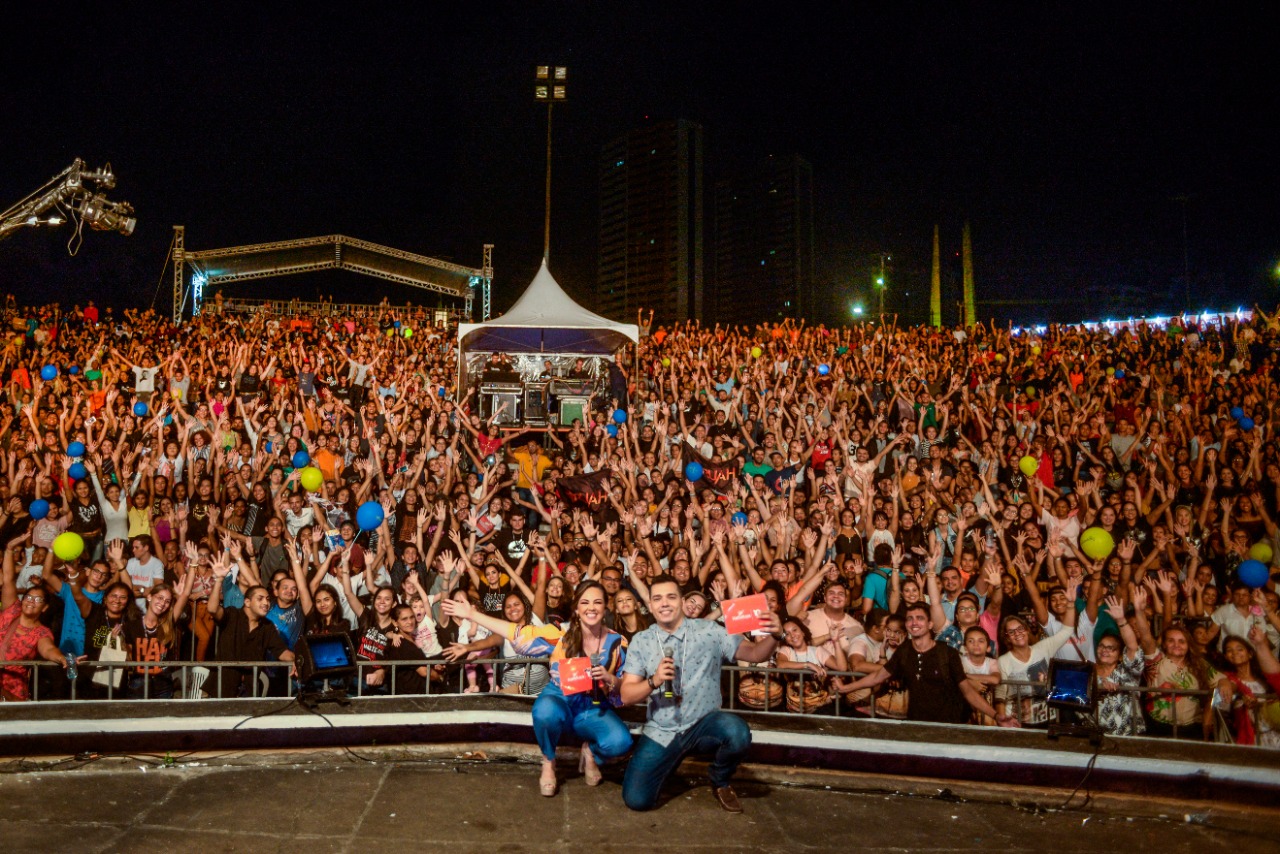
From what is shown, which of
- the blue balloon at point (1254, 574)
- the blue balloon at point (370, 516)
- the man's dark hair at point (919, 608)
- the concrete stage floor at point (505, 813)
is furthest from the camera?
the blue balloon at point (370, 516)

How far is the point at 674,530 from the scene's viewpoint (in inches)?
361

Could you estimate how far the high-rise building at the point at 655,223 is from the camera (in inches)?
4656

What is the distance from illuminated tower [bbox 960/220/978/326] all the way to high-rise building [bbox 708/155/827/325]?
5664 cm

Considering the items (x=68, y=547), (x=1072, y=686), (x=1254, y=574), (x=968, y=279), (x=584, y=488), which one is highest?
(x=968, y=279)

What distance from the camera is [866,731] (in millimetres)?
5117

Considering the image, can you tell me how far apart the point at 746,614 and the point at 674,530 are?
454 centimetres

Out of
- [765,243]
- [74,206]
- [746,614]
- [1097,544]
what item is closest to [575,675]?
[746,614]

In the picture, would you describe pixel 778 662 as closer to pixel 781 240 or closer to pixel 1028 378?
pixel 1028 378

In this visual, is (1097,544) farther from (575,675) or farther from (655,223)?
(655,223)

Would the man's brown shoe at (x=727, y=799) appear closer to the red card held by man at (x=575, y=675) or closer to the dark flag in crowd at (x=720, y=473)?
the red card held by man at (x=575, y=675)

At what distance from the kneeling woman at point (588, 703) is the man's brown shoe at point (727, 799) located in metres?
0.56

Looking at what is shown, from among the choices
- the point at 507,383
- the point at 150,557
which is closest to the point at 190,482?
the point at 150,557

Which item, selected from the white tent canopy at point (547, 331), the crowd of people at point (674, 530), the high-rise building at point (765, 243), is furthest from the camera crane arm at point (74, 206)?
the high-rise building at point (765, 243)

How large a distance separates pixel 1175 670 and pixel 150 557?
26.6 feet
